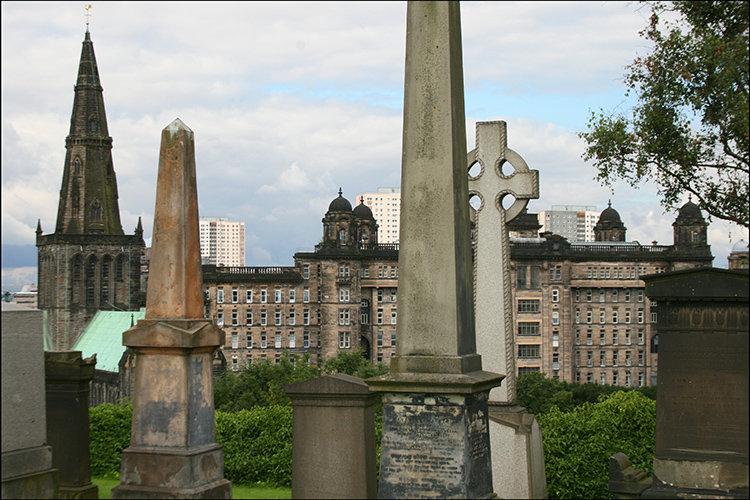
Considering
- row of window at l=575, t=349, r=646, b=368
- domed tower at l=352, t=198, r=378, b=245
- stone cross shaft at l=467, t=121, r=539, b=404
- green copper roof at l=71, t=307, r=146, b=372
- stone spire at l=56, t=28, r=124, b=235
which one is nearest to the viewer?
stone cross shaft at l=467, t=121, r=539, b=404

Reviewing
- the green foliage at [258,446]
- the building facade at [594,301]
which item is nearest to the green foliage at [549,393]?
the building facade at [594,301]

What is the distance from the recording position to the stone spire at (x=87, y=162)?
104 meters

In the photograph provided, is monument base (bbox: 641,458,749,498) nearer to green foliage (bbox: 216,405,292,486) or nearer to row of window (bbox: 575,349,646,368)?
green foliage (bbox: 216,405,292,486)

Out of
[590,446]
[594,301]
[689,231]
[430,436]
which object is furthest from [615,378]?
[430,436]

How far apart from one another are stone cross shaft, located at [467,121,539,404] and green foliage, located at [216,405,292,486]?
457 cm

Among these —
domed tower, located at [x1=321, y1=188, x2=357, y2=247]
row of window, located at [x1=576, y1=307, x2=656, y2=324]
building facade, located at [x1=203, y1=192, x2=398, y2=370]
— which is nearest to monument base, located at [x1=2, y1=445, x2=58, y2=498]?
building facade, located at [x1=203, y1=192, x2=398, y2=370]

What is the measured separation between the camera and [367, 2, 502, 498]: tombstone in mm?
8086

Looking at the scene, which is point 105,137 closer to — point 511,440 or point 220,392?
point 220,392

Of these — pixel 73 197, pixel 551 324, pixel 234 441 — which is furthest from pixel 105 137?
pixel 234 441

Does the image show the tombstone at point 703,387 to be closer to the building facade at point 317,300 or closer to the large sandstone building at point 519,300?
the large sandstone building at point 519,300

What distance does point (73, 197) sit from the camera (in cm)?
10500

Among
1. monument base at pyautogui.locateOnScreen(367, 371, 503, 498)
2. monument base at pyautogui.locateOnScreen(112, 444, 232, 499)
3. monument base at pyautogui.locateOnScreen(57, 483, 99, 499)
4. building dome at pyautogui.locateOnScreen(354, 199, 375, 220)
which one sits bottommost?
monument base at pyautogui.locateOnScreen(57, 483, 99, 499)

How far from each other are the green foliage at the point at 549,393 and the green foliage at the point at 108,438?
64113mm

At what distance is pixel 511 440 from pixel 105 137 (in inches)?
4000
